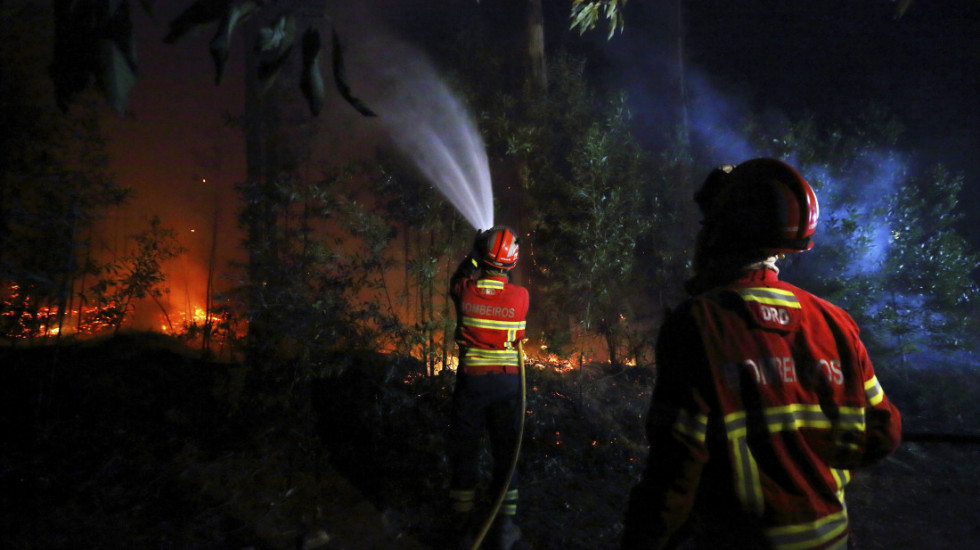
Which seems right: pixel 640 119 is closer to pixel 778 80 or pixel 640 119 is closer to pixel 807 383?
pixel 778 80

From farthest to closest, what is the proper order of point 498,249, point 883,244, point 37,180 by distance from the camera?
point 883,244 < point 37,180 < point 498,249

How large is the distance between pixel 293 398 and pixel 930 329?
9979 millimetres

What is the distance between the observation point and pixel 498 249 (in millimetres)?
4273

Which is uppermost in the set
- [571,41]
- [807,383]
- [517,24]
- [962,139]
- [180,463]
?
[571,41]

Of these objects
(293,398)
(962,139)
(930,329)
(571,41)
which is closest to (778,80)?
(962,139)

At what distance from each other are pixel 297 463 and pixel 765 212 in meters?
5.02

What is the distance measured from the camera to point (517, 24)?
9.13 metres

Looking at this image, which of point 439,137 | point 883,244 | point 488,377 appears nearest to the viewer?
point 488,377

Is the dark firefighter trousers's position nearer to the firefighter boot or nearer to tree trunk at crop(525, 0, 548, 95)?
the firefighter boot

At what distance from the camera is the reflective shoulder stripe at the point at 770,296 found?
1539 millimetres

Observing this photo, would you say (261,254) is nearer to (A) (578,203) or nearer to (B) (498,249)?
(B) (498,249)

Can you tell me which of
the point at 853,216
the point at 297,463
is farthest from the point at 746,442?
the point at 853,216

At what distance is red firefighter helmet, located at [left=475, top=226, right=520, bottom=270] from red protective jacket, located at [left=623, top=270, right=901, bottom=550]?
2.77 meters

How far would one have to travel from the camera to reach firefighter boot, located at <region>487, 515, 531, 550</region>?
402 cm
